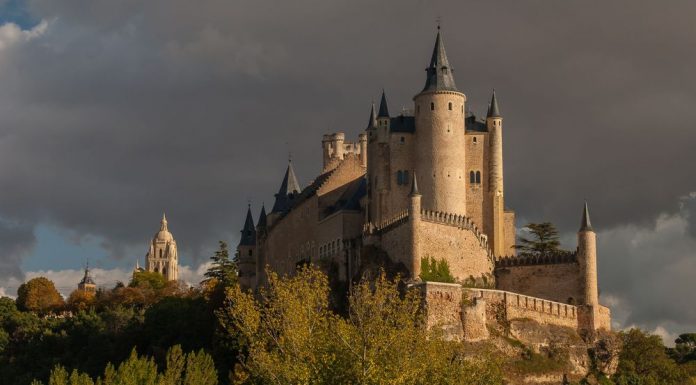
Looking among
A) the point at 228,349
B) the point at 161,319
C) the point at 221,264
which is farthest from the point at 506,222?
the point at 221,264

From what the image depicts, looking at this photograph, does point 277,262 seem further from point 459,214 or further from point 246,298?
point 246,298

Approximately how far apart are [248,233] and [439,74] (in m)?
41.6

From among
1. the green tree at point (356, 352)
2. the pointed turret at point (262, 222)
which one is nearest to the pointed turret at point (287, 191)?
the pointed turret at point (262, 222)

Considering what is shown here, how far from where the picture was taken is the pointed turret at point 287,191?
128 metres

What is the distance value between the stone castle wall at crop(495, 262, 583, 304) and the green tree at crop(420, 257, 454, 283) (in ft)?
22.9

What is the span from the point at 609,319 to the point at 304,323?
37864 mm

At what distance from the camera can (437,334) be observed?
66.9m

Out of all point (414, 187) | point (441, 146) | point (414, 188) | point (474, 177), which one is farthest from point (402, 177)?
point (474, 177)

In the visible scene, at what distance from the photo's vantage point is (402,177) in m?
99.7

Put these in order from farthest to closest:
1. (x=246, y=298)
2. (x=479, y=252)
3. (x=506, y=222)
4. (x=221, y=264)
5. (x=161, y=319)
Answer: (x=221, y=264), (x=161, y=319), (x=506, y=222), (x=479, y=252), (x=246, y=298)

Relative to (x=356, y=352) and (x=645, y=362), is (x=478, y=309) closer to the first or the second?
(x=645, y=362)

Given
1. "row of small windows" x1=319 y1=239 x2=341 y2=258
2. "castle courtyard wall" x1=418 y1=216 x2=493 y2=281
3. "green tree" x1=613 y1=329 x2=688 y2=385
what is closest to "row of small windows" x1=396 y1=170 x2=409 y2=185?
"castle courtyard wall" x1=418 y1=216 x2=493 y2=281

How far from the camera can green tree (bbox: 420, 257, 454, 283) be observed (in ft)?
301

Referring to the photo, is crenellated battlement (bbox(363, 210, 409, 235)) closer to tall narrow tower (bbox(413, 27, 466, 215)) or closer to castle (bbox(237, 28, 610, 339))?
castle (bbox(237, 28, 610, 339))
